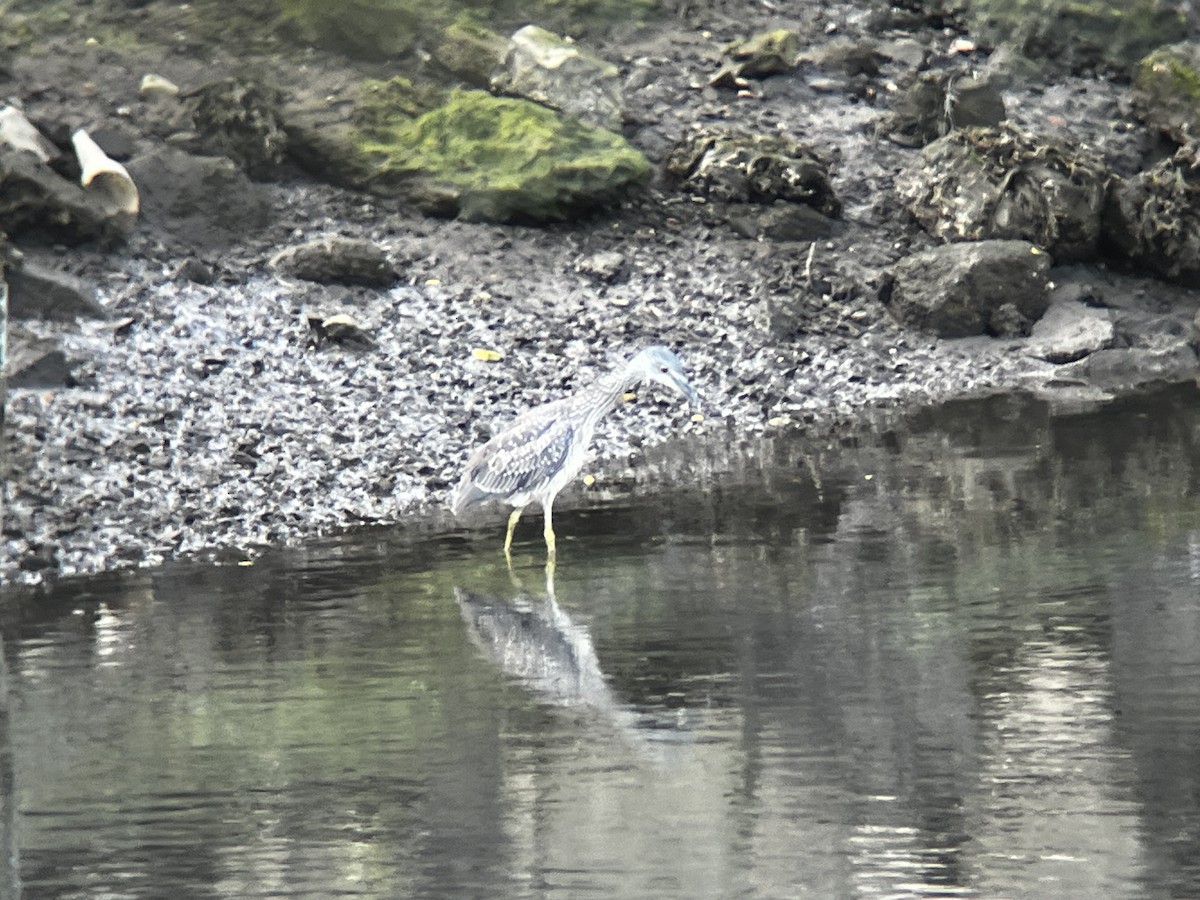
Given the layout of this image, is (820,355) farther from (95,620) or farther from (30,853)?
(30,853)

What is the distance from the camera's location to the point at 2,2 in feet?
75.1

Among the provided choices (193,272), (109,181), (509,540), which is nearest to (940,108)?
(193,272)

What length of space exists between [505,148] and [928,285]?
508 cm

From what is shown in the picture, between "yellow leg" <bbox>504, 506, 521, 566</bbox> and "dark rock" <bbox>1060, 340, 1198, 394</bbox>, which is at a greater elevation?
"dark rock" <bbox>1060, 340, 1198, 394</bbox>

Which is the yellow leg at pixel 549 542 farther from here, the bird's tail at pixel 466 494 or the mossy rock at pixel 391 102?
the mossy rock at pixel 391 102

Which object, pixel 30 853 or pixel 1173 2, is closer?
pixel 30 853

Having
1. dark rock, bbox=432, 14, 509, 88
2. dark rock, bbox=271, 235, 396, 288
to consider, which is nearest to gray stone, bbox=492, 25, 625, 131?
dark rock, bbox=432, 14, 509, 88

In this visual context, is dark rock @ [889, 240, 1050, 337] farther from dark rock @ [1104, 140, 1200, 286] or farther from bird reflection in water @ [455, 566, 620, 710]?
bird reflection in water @ [455, 566, 620, 710]

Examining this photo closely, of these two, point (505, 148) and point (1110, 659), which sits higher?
point (505, 148)

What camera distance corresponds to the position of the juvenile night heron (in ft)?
44.1

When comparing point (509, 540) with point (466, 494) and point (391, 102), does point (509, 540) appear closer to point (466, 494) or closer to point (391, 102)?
point (466, 494)

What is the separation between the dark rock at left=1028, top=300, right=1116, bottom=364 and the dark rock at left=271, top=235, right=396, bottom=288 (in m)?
6.81

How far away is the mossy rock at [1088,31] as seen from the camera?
26.6 metres

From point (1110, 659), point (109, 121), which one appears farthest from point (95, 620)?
point (109, 121)
